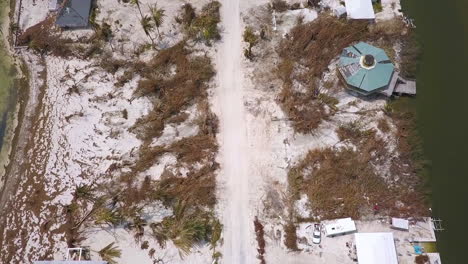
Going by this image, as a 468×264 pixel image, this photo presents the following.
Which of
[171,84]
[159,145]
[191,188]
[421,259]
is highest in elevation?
[171,84]

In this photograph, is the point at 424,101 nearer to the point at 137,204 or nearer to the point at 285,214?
the point at 285,214

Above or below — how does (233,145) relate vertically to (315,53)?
below

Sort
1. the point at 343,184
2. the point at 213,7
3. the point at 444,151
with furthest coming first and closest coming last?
1. the point at 213,7
2. the point at 444,151
3. the point at 343,184

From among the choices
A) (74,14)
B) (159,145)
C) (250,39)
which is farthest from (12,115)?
(250,39)

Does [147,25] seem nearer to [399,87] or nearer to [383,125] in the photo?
[383,125]

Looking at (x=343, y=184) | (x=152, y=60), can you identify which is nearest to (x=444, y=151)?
(x=343, y=184)

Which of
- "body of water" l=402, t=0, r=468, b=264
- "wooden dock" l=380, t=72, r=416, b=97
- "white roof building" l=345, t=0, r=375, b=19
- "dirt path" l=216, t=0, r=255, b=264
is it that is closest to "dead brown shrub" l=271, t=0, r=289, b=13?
"dirt path" l=216, t=0, r=255, b=264
